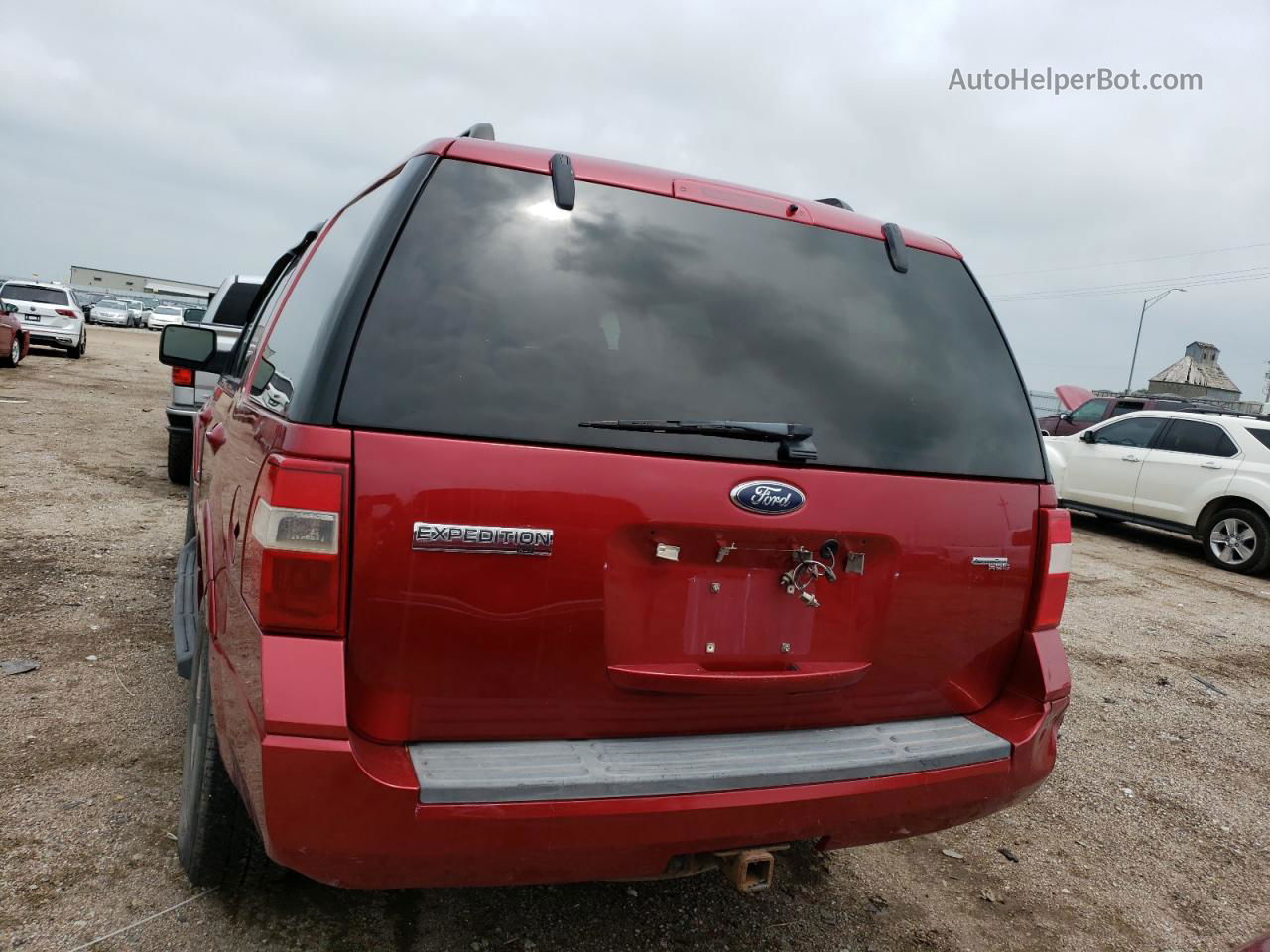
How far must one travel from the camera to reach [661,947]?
2.56m

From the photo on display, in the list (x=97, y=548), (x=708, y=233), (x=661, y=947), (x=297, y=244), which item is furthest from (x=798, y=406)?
(x=97, y=548)

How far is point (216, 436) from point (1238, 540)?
10446mm

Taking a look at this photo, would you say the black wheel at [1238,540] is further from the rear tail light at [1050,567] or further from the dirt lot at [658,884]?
the rear tail light at [1050,567]

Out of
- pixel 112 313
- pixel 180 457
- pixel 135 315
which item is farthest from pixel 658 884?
pixel 135 315

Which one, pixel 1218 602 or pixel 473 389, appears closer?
pixel 473 389

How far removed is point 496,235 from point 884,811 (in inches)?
63.4

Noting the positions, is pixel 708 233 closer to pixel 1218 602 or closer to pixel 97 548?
pixel 97 548

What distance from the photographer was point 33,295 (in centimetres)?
2138

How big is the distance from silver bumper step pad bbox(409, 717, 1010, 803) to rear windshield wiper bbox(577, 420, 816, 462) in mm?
694

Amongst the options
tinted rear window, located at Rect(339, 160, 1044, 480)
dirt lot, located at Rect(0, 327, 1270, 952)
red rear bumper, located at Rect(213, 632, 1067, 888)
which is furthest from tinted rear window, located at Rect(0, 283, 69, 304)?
tinted rear window, located at Rect(339, 160, 1044, 480)

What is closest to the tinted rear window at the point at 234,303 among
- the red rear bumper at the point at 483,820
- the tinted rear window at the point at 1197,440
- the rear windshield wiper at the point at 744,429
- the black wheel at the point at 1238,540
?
the red rear bumper at the point at 483,820

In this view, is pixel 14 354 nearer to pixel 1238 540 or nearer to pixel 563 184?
pixel 563 184

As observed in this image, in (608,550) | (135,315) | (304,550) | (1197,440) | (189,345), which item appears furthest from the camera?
(135,315)

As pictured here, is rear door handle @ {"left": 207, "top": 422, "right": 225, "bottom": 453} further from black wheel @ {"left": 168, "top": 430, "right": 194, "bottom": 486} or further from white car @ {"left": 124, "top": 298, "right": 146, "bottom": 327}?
white car @ {"left": 124, "top": 298, "right": 146, "bottom": 327}
